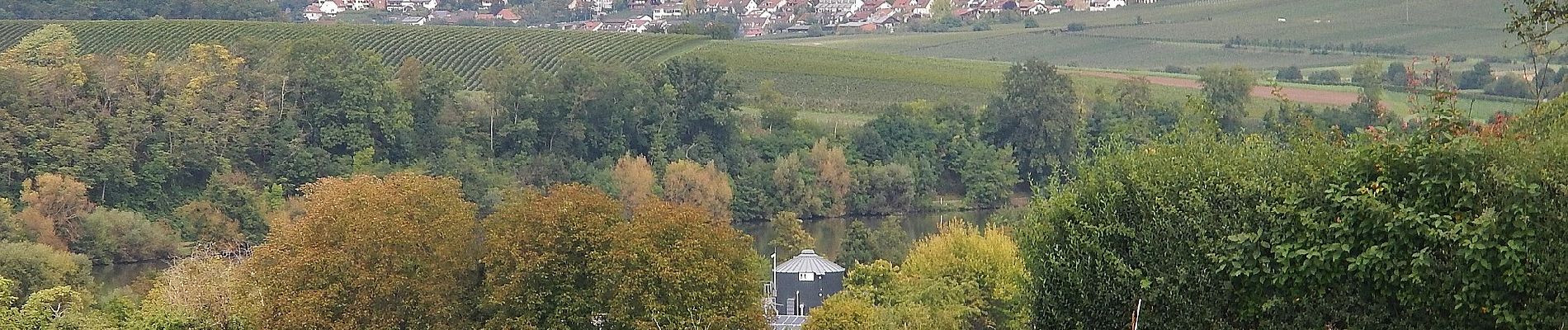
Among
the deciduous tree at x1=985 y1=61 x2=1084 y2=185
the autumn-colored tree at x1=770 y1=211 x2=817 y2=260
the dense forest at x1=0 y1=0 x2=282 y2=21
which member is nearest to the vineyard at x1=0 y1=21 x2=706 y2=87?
the dense forest at x1=0 y1=0 x2=282 y2=21

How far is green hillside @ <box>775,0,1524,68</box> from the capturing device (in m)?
83.8

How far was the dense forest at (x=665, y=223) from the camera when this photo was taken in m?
10.3

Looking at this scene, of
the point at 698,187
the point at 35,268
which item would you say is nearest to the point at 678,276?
the point at 35,268

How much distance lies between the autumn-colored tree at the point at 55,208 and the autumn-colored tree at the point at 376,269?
83.6 ft

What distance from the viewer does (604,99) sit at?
57.5 metres

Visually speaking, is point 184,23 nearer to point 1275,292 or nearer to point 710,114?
point 710,114

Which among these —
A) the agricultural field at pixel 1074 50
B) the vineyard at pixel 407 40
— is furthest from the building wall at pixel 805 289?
the agricultural field at pixel 1074 50

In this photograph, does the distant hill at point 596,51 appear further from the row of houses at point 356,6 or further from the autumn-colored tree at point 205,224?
the row of houses at point 356,6

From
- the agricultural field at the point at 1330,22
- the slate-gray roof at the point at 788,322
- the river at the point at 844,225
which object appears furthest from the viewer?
the agricultural field at the point at 1330,22

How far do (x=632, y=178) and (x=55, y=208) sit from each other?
15.9 meters

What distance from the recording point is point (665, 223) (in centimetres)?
1891

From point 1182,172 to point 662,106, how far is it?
46864mm

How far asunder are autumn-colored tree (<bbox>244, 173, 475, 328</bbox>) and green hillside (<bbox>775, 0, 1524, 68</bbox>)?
6480 centimetres

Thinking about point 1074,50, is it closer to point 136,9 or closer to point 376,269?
point 136,9
